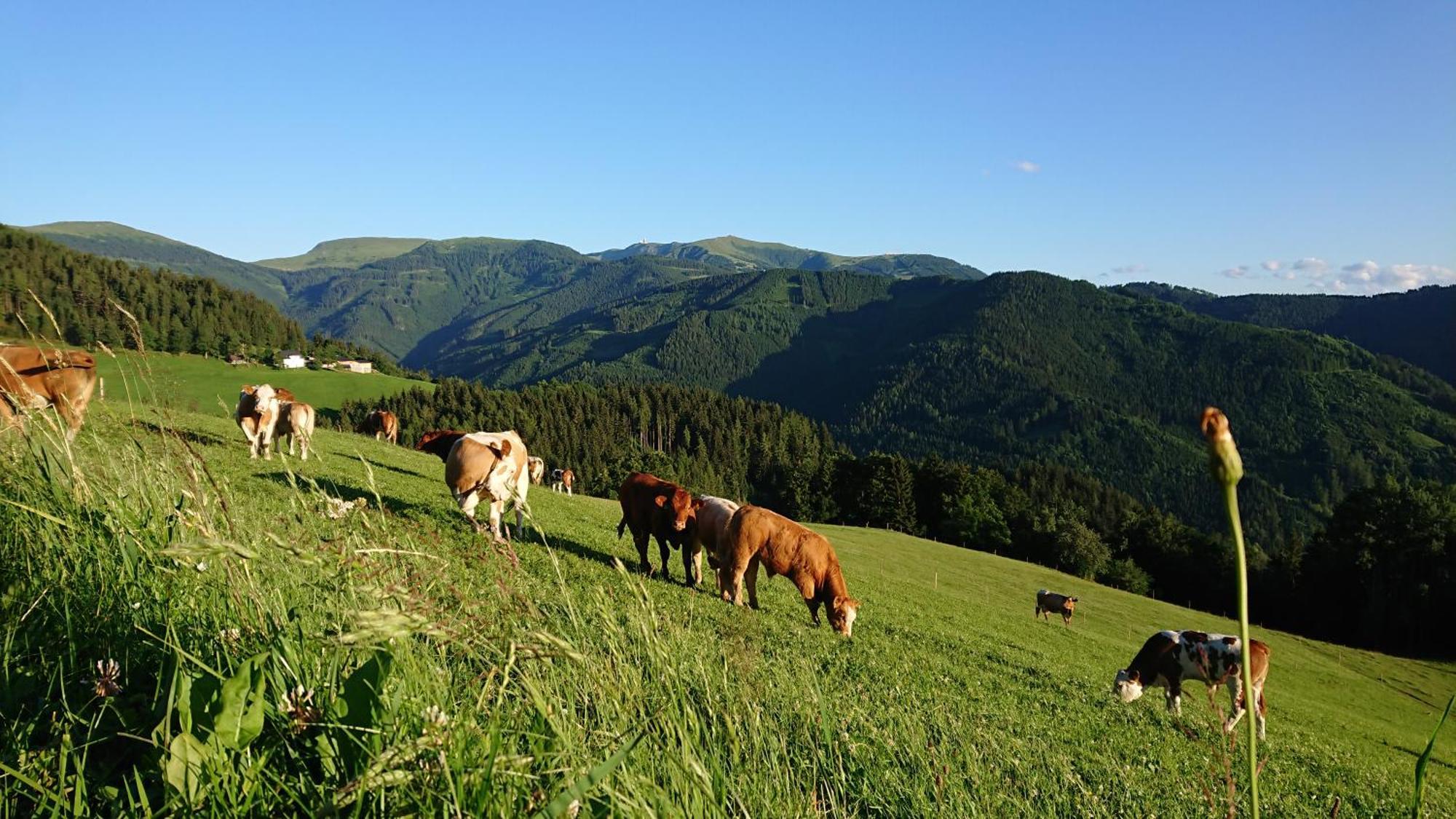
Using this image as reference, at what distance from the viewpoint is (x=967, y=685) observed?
12164mm

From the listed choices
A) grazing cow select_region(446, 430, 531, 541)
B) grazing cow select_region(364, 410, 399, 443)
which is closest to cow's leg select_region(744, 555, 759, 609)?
grazing cow select_region(446, 430, 531, 541)

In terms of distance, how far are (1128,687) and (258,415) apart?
855 inches

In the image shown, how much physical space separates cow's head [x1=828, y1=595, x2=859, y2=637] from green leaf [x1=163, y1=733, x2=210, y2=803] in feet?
41.3

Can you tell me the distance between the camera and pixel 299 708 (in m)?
2.29

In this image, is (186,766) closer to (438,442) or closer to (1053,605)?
(438,442)

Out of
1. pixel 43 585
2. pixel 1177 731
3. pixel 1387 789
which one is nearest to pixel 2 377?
pixel 43 585

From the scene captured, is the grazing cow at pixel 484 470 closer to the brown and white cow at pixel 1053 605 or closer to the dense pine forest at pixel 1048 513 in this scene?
the brown and white cow at pixel 1053 605

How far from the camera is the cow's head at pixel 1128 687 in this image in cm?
1485

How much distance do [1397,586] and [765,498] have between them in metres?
74.5

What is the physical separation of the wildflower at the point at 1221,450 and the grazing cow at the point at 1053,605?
36.9m

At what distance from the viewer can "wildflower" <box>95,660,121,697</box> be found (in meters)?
2.58

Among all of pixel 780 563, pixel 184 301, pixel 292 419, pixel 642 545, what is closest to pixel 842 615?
pixel 780 563

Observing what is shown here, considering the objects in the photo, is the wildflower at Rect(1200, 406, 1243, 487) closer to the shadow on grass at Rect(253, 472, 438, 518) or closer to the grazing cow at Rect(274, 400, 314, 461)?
the shadow on grass at Rect(253, 472, 438, 518)

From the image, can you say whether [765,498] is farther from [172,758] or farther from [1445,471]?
[1445,471]
